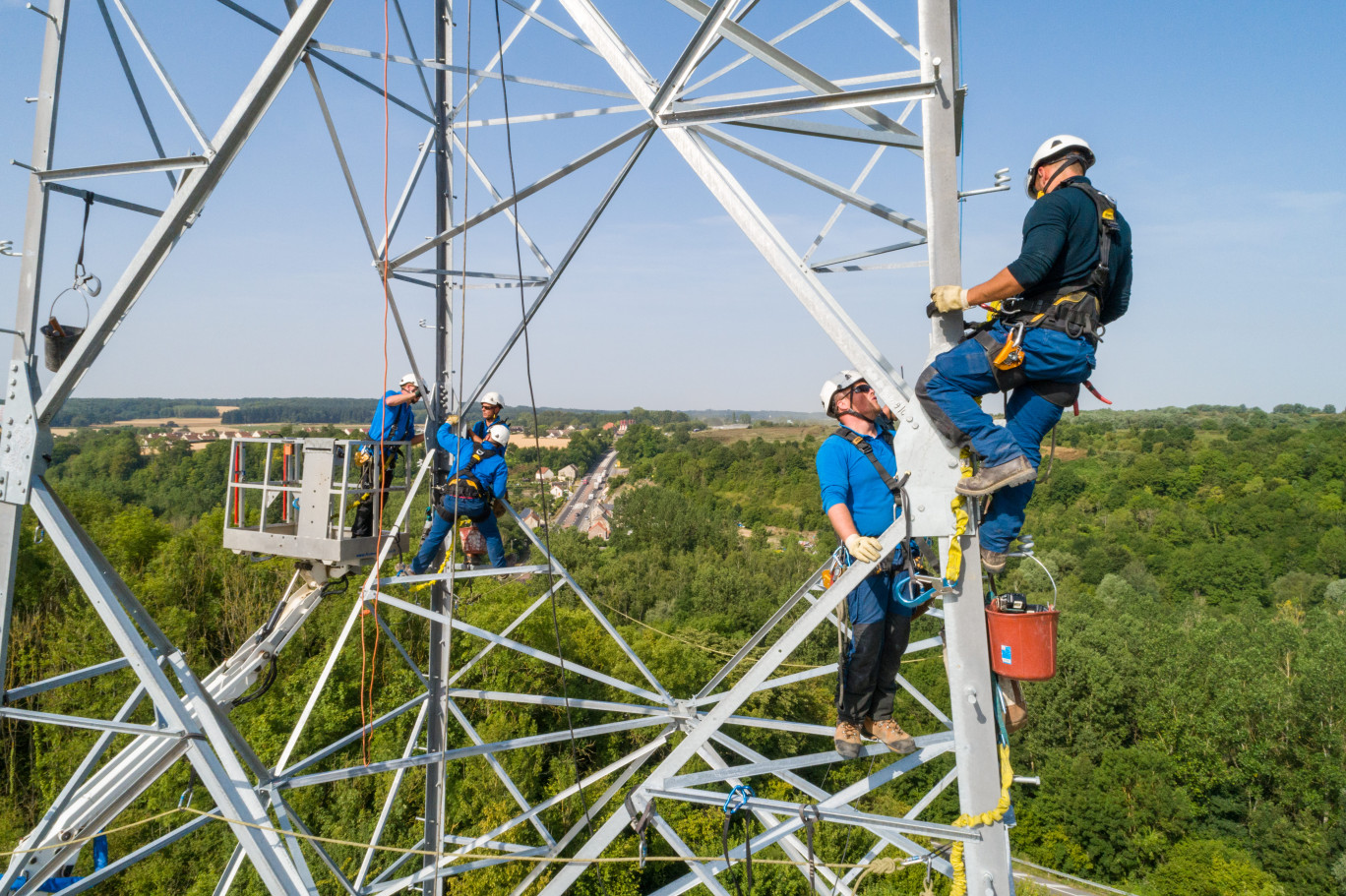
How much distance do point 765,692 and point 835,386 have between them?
2833cm

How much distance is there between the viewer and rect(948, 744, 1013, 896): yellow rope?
407 cm

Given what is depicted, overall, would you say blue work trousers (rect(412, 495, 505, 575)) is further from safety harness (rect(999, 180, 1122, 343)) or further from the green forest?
safety harness (rect(999, 180, 1122, 343))

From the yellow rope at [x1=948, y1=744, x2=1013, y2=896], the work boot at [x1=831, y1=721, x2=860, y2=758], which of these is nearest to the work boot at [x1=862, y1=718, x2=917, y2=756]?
the work boot at [x1=831, y1=721, x2=860, y2=758]

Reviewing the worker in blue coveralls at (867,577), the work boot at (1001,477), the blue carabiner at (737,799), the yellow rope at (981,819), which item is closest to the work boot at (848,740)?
the worker in blue coveralls at (867,577)

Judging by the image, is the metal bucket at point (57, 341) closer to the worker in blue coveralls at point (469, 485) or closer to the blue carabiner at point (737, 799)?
the worker in blue coveralls at point (469, 485)

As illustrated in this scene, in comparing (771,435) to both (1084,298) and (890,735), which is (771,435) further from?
(1084,298)

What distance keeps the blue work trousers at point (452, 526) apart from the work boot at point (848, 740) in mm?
5426

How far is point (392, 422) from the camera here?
361 inches

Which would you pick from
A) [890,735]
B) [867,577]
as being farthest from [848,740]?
[867,577]

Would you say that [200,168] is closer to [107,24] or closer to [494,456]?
[107,24]

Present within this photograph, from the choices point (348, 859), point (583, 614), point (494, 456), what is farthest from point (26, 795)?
point (494, 456)

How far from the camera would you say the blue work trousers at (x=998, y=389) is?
3.97m

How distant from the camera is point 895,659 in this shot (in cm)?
562

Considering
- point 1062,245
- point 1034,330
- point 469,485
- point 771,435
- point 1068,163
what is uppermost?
point 1068,163
